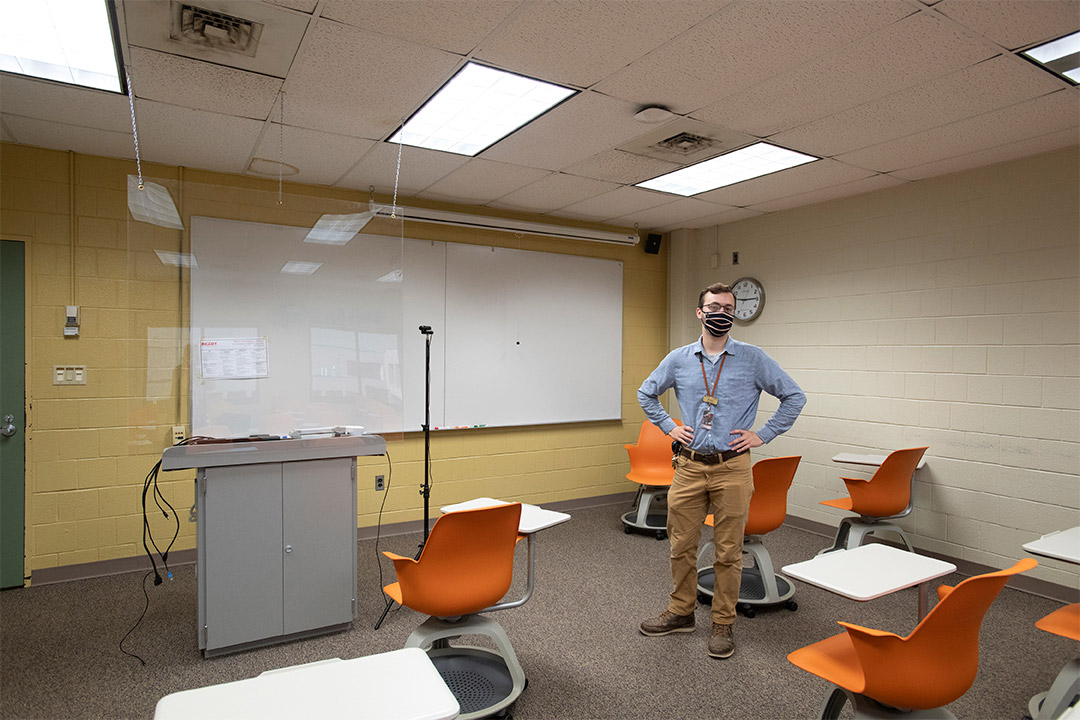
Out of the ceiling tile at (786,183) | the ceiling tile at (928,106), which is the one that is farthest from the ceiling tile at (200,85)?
the ceiling tile at (786,183)

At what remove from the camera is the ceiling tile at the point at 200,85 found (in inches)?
104

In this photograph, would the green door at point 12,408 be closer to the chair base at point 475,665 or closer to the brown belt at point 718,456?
the chair base at point 475,665

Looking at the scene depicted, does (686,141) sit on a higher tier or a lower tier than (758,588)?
higher

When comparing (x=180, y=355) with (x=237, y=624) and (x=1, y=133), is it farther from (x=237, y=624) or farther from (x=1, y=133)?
(x=1, y=133)

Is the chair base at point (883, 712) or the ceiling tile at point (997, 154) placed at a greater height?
the ceiling tile at point (997, 154)

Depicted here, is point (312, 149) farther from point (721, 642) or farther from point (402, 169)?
point (721, 642)

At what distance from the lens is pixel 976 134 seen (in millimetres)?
3369

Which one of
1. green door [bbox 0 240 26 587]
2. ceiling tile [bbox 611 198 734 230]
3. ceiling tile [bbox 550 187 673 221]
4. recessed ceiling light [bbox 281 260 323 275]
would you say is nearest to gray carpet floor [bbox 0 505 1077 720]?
green door [bbox 0 240 26 587]

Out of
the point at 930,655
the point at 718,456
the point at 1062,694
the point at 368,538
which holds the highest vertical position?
the point at 718,456

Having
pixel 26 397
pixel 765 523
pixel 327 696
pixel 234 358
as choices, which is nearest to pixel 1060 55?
pixel 765 523

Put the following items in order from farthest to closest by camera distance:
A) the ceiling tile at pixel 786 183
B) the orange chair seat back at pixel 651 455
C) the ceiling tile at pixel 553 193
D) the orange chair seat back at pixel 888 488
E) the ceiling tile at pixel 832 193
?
the orange chair seat back at pixel 651 455 < the ceiling tile at pixel 553 193 < the ceiling tile at pixel 832 193 < the ceiling tile at pixel 786 183 < the orange chair seat back at pixel 888 488

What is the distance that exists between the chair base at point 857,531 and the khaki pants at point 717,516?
1.35 meters

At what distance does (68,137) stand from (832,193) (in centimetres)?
507

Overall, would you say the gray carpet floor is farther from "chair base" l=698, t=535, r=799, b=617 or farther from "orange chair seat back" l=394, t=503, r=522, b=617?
"orange chair seat back" l=394, t=503, r=522, b=617
